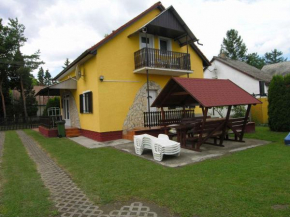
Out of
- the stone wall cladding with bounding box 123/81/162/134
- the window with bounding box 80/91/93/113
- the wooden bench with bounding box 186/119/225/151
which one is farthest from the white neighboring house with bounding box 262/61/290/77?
the window with bounding box 80/91/93/113

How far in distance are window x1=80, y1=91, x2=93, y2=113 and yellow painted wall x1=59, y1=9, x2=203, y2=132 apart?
304mm

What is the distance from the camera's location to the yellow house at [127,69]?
36.2ft

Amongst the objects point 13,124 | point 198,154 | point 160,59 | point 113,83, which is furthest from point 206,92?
point 13,124

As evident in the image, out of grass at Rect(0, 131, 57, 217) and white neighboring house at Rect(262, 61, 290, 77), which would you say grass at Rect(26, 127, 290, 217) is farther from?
white neighboring house at Rect(262, 61, 290, 77)

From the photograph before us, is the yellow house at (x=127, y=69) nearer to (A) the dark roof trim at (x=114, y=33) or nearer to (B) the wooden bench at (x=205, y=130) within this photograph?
(A) the dark roof trim at (x=114, y=33)

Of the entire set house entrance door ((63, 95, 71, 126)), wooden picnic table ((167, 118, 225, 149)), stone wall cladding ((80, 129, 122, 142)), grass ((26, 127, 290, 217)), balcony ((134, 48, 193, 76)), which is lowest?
grass ((26, 127, 290, 217))

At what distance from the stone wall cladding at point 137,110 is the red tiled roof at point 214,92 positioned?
479 centimetres

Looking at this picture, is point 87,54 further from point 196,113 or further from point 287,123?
point 287,123

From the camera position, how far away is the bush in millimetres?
11422

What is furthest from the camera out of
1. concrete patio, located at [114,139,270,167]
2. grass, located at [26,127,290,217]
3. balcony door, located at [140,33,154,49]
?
balcony door, located at [140,33,154,49]

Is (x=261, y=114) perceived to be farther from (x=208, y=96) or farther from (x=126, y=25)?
(x=126, y=25)

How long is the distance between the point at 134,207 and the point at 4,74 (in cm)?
3101

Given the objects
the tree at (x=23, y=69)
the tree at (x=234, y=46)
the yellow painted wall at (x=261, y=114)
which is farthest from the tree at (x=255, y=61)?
the tree at (x=23, y=69)

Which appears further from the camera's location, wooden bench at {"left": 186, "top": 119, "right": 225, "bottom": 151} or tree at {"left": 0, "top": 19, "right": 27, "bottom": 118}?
tree at {"left": 0, "top": 19, "right": 27, "bottom": 118}
